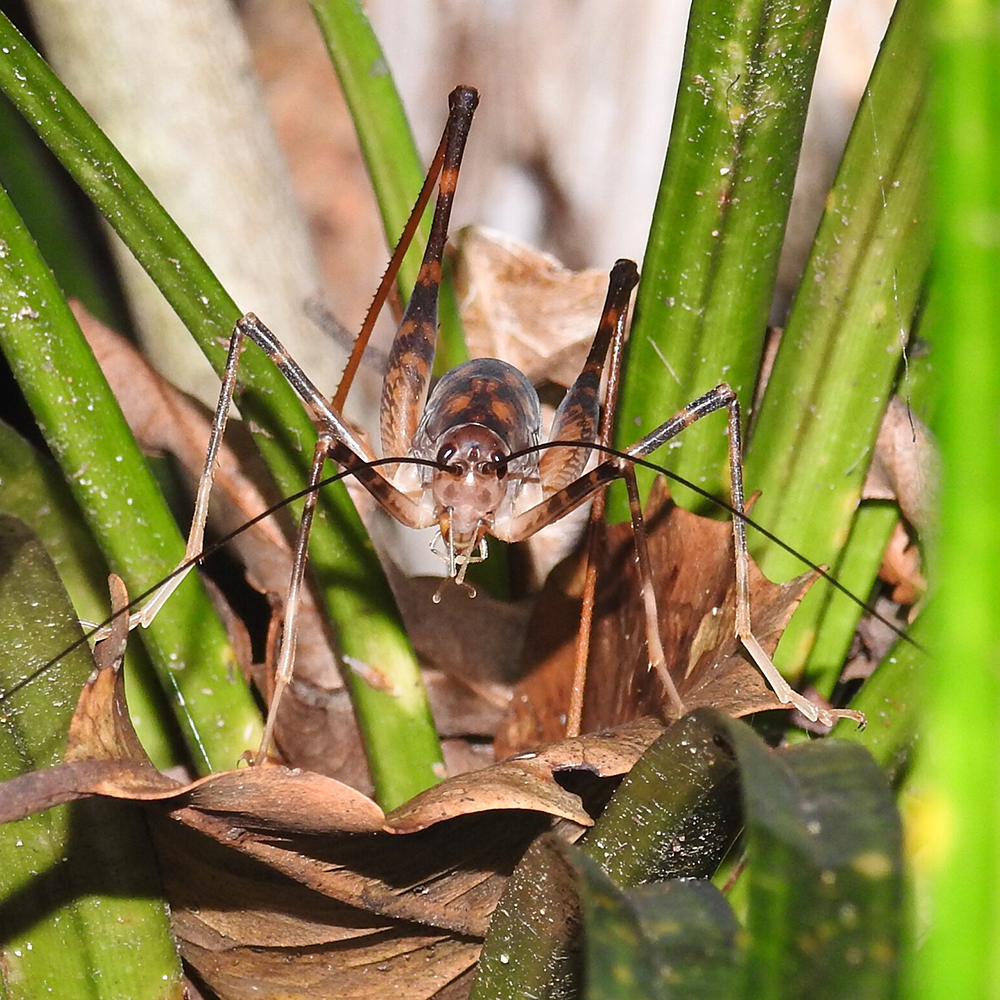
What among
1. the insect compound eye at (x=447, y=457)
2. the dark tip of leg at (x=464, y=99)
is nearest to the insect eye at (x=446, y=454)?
the insect compound eye at (x=447, y=457)

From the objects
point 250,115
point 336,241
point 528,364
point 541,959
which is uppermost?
point 336,241

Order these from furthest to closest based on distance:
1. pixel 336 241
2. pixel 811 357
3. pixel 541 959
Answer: pixel 336 241 < pixel 811 357 < pixel 541 959

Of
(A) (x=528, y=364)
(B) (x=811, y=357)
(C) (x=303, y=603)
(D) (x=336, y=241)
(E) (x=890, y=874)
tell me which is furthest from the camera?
(D) (x=336, y=241)

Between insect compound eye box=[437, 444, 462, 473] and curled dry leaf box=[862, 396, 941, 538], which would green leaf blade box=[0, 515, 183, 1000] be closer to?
insect compound eye box=[437, 444, 462, 473]

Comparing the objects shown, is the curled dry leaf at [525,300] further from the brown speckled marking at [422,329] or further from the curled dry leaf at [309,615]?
the curled dry leaf at [309,615]

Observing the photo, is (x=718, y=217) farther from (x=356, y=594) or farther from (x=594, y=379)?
(x=356, y=594)

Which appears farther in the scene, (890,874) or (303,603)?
(303,603)

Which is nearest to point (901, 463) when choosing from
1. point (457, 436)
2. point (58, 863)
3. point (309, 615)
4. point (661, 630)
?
point (661, 630)

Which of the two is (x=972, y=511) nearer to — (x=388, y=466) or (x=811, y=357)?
(x=811, y=357)

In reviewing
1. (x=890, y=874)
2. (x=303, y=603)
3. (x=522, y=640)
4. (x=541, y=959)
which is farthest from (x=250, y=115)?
(x=890, y=874)
